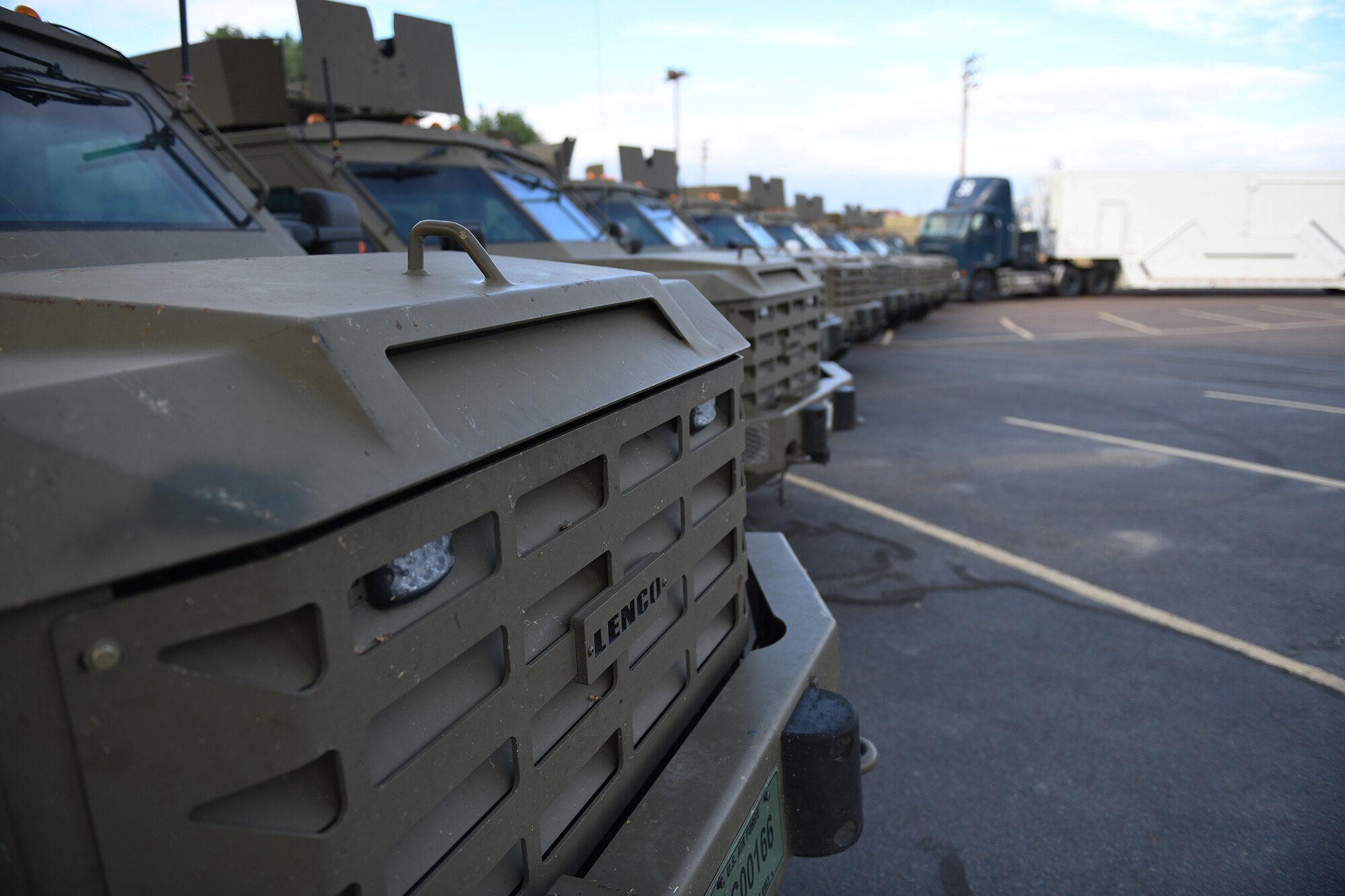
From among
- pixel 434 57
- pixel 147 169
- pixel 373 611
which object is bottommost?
pixel 373 611

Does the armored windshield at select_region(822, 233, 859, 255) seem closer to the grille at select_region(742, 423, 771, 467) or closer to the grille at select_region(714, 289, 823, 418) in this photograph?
the grille at select_region(714, 289, 823, 418)

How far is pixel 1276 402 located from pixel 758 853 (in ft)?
31.8

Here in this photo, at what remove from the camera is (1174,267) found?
2664 centimetres

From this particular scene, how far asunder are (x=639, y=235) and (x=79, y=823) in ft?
27.5

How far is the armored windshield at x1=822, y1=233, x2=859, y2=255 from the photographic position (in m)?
17.3

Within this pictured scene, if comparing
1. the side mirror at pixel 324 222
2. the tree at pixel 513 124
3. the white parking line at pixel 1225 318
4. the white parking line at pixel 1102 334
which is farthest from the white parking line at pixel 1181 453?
the tree at pixel 513 124

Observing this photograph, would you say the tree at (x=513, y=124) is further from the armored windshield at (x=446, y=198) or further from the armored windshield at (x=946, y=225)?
the armored windshield at (x=446, y=198)

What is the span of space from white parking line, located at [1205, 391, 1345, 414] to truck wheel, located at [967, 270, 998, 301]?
17.7m

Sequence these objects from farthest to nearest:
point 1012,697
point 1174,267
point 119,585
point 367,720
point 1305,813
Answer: point 1174,267 < point 1012,697 < point 1305,813 < point 367,720 < point 119,585

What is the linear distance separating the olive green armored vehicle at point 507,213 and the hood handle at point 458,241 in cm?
275

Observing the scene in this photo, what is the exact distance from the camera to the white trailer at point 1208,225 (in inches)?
1001

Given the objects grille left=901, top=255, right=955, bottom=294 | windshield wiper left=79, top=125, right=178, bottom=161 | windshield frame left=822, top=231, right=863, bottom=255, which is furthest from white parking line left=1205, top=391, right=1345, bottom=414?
windshield wiper left=79, top=125, right=178, bottom=161

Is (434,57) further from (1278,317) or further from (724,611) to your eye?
(1278,317)

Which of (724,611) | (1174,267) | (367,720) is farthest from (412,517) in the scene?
(1174,267)
